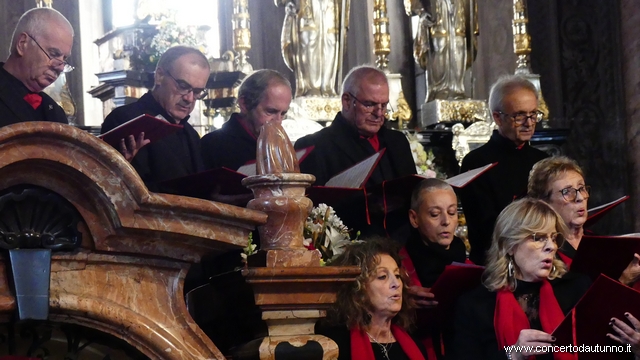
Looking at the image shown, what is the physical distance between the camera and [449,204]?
11.9 feet

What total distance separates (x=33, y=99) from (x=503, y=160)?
208cm

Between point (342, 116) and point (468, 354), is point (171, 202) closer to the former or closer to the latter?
point (468, 354)

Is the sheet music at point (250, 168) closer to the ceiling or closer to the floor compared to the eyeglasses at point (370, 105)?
closer to the floor

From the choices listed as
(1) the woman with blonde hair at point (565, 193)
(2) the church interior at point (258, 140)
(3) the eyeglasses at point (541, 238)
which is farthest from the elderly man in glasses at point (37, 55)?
(1) the woman with blonde hair at point (565, 193)

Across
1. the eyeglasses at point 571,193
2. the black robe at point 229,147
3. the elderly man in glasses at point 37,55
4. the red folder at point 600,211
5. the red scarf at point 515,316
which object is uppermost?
the elderly man in glasses at point 37,55

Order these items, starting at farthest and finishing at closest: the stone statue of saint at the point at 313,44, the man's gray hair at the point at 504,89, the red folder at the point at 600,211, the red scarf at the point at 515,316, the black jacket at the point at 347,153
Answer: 1. the stone statue of saint at the point at 313,44
2. the man's gray hair at the point at 504,89
3. the black jacket at the point at 347,153
4. the red folder at the point at 600,211
5. the red scarf at the point at 515,316

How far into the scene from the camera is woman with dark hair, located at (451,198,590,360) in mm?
3057

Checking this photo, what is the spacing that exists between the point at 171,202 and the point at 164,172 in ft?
4.55

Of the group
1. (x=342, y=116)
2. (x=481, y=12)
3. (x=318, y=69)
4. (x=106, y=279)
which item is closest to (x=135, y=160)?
(x=342, y=116)

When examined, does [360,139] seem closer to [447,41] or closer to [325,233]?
[325,233]

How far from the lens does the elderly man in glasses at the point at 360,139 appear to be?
4.12 meters

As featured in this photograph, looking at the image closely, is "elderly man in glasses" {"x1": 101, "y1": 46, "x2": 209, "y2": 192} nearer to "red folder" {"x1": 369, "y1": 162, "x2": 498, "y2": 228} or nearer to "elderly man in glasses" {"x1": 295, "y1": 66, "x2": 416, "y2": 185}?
"elderly man in glasses" {"x1": 295, "y1": 66, "x2": 416, "y2": 185}

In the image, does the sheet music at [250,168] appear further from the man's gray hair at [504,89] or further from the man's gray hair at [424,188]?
the man's gray hair at [504,89]

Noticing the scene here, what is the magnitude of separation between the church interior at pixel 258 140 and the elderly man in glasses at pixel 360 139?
1.66ft
